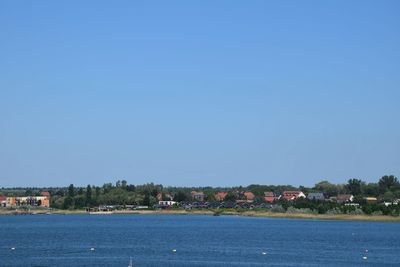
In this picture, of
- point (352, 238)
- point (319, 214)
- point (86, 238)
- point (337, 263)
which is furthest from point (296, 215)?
point (337, 263)

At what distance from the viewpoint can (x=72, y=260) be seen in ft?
240

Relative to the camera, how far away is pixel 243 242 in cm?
10038

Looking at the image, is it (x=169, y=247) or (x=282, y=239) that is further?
(x=282, y=239)

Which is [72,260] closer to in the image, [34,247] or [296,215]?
[34,247]

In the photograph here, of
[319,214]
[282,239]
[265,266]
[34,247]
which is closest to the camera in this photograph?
[265,266]

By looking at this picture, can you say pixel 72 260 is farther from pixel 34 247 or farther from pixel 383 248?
pixel 383 248

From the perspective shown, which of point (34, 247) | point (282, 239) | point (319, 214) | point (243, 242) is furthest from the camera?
point (319, 214)

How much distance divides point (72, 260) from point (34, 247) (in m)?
18.0

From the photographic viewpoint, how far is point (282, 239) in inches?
4250

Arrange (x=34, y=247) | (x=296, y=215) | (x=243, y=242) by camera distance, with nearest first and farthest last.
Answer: (x=34, y=247) → (x=243, y=242) → (x=296, y=215)

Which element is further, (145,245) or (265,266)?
(145,245)

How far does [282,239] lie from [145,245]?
22.7 meters

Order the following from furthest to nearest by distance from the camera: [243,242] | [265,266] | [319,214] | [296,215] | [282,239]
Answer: [296,215] → [319,214] → [282,239] → [243,242] → [265,266]

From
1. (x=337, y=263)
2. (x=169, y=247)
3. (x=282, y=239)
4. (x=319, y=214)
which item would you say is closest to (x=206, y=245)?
(x=169, y=247)
